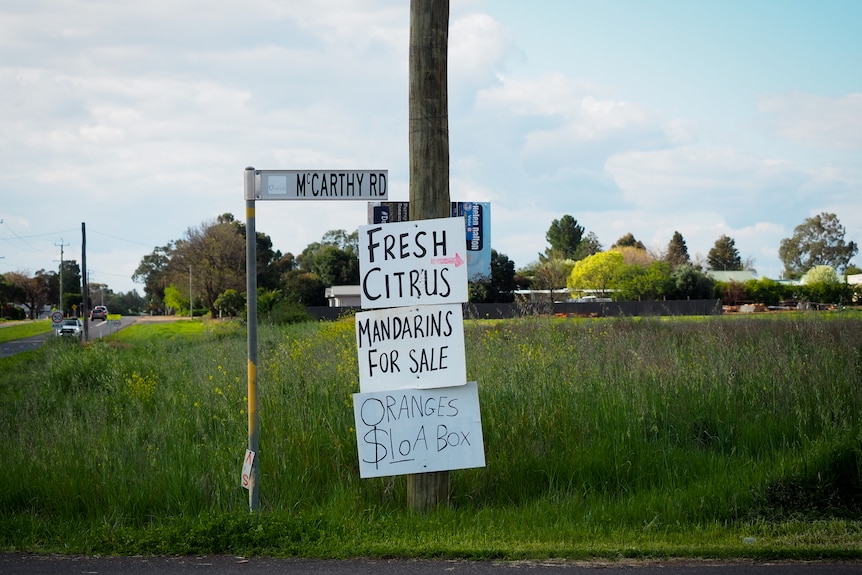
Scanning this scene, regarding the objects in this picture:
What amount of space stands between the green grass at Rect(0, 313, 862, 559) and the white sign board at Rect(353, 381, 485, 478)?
16.7 inches

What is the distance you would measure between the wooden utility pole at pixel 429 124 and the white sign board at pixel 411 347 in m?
0.80

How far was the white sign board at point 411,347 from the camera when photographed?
22.3 feet

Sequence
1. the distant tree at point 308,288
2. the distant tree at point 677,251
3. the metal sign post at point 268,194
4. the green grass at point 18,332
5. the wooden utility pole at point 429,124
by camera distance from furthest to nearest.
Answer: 1. the distant tree at point 677,251
2. the distant tree at point 308,288
3. the green grass at point 18,332
4. the wooden utility pole at point 429,124
5. the metal sign post at point 268,194

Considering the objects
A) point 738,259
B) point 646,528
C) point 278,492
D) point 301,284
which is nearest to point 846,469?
point 646,528

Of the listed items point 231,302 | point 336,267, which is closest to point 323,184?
point 231,302

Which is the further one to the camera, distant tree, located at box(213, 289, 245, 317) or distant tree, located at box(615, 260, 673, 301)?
distant tree, located at box(615, 260, 673, 301)

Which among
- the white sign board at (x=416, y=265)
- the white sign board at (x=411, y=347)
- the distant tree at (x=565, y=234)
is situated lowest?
the white sign board at (x=411, y=347)

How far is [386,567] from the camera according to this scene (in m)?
5.58

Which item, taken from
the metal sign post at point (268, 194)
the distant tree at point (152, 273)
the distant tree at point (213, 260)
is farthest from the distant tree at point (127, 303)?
the metal sign post at point (268, 194)

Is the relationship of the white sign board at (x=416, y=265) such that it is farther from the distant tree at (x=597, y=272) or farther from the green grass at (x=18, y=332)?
the distant tree at (x=597, y=272)

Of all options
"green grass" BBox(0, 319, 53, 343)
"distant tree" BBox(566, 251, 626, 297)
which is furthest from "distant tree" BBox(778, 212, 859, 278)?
"green grass" BBox(0, 319, 53, 343)

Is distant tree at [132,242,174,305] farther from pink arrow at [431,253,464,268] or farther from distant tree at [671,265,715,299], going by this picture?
pink arrow at [431,253,464,268]

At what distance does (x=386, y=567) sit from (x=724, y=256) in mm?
131775

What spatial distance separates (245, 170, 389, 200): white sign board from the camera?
688cm
